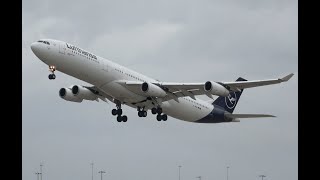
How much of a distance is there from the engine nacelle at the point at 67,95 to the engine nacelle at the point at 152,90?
27.8 feet

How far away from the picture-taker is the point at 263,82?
53094 millimetres

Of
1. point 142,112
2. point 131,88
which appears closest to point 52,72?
point 131,88

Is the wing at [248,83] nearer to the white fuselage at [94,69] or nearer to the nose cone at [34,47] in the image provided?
the white fuselage at [94,69]

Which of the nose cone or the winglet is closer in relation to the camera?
the winglet

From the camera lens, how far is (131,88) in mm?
56062

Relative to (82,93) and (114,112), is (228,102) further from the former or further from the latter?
(82,93)

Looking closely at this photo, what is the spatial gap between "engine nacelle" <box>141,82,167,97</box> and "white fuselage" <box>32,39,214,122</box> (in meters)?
1.39

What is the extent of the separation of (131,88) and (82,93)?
21.4 feet

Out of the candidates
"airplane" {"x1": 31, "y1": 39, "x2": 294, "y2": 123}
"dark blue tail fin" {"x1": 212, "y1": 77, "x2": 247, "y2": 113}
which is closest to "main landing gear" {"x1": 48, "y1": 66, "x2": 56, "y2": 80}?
"airplane" {"x1": 31, "y1": 39, "x2": 294, "y2": 123}

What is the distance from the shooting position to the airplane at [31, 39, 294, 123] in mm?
51250

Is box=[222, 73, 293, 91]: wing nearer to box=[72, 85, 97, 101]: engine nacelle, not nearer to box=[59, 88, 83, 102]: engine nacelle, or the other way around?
box=[72, 85, 97, 101]: engine nacelle
